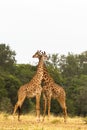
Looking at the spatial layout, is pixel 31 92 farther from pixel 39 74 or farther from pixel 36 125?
pixel 36 125

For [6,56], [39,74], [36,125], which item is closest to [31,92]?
[39,74]

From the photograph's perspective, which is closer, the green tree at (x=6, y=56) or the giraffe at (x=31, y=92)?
the giraffe at (x=31, y=92)

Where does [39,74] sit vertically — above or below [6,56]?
below

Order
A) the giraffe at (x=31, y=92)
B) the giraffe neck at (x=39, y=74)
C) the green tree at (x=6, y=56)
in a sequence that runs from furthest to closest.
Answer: the green tree at (x=6, y=56)
the giraffe neck at (x=39, y=74)
the giraffe at (x=31, y=92)

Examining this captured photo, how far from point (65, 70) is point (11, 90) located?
2540cm

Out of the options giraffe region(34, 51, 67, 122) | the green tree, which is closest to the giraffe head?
giraffe region(34, 51, 67, 122)

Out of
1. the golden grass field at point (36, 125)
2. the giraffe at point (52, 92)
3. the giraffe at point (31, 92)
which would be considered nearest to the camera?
the golden grass field at point (36, 125)

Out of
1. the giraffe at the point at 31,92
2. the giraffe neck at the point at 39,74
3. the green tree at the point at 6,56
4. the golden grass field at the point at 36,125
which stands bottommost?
the golden grass field at the point at 36,125

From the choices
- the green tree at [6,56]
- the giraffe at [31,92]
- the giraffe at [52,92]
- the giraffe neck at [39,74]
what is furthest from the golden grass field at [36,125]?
the green tree at [6,56]

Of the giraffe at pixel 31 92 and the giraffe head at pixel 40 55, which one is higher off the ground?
the giraffe head at pixel 40 55

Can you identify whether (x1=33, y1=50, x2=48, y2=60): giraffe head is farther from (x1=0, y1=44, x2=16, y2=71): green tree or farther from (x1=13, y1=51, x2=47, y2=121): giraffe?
(x1=0, y1=44, x2=16, y2=71): green tree

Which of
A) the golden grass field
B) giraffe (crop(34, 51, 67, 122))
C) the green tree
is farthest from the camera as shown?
Result: the green tree

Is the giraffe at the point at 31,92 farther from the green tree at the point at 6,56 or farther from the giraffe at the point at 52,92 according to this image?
the green tree at the point at 6,56

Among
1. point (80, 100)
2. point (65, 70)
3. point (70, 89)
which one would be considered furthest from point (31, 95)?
point (65, 70)
